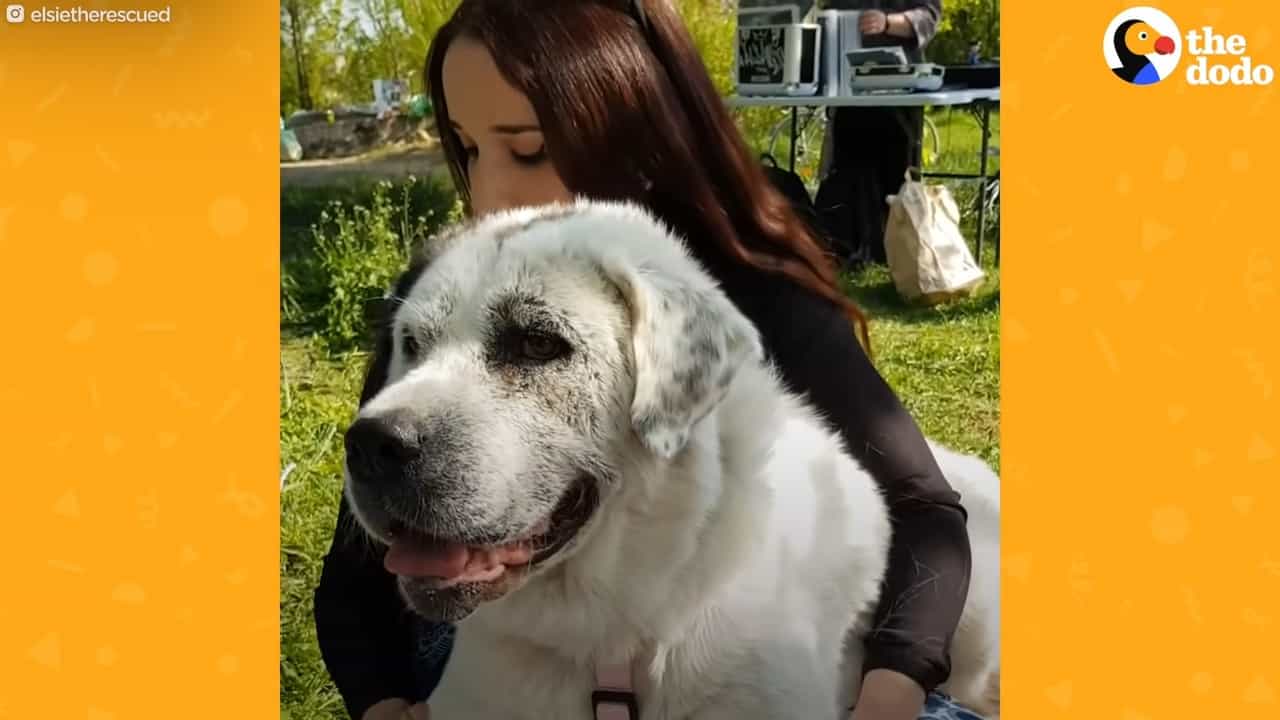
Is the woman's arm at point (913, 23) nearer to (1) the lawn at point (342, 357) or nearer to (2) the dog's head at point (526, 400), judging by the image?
(1) the lawn at point (342, 357)

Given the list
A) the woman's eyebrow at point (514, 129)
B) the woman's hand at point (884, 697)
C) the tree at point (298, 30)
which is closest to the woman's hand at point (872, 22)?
the woman's eyebrow at point (514, 129)

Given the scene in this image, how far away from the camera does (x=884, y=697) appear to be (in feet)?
8.06

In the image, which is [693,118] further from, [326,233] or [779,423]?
[326,233]

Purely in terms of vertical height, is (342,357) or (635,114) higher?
(635,114)

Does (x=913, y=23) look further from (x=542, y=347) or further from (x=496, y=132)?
(x=542, y=347)

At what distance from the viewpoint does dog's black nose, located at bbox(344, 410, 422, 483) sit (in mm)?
2004

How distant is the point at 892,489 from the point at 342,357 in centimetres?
138

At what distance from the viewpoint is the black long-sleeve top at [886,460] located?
2482 mm

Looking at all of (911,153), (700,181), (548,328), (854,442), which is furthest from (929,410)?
(548,328)

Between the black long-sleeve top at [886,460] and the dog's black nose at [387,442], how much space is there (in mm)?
419
